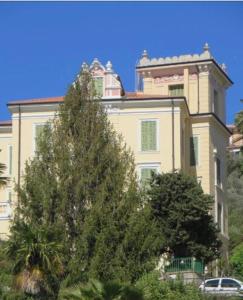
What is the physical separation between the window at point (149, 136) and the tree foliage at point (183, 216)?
729 centimetres

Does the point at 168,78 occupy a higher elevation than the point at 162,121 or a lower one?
higher

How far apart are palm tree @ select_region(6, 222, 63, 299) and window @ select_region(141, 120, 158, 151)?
18.8 m

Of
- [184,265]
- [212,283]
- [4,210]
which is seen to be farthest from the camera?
[4,210]

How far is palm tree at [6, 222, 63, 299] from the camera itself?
34.3m

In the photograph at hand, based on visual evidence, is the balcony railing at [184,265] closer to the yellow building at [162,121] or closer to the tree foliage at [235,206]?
the yellow building at [162,121]

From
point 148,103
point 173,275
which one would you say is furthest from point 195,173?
point 173,275

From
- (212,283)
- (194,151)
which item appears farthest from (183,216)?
(194,151)

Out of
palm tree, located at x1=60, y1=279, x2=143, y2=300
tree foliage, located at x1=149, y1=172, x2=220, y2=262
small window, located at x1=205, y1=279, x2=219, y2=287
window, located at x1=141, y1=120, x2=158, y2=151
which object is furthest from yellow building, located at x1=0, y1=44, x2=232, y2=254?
palm tree, located at x1=60, y1=279, x2=143, y2=300

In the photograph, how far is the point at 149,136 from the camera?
175 feet

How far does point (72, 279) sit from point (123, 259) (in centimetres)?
231

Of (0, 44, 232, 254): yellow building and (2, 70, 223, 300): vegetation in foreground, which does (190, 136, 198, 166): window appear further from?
(2, 70, 223, 300): vegetation in foreground

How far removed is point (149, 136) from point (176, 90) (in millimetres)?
6911

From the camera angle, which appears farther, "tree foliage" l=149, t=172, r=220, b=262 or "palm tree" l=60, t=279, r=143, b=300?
"tree foliage" l=149, t=172, r=220, b=262

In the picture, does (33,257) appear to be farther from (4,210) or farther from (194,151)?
(194,151)
